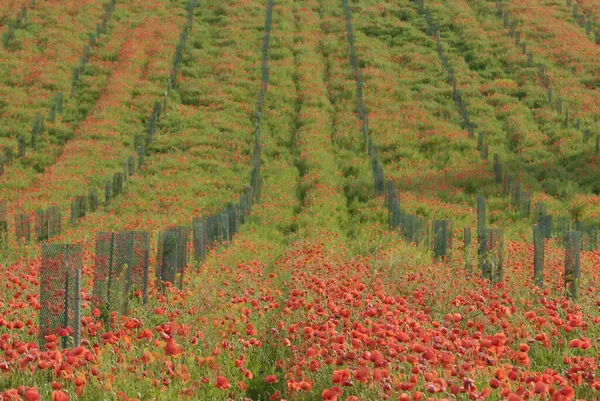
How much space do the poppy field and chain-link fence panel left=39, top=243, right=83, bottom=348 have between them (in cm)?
2

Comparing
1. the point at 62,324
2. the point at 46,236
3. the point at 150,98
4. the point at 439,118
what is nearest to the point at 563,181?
the point at 439,118

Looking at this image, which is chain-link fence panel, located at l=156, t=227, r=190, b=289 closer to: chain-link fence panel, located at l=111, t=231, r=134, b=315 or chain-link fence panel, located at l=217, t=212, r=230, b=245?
chain-link fence panel, located at l=111, t=231, r=134, b=315

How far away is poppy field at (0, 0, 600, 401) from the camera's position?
4.52m

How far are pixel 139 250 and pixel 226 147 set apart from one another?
1992cm

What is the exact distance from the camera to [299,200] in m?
20.8

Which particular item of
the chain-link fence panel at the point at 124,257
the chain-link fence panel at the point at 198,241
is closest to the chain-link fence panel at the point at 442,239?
the chain-link fence panel at the point at 198,241

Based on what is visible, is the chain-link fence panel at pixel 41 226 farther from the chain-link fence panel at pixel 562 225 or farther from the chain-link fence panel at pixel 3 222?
the chain-link fence panel at pixel 562 225

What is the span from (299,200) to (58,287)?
15.2 m

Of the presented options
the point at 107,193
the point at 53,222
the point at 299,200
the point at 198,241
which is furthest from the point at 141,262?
the point at 107,193

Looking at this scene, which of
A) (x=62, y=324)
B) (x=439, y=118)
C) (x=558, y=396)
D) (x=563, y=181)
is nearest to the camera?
(x=558, y=396)

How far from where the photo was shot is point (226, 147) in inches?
1067

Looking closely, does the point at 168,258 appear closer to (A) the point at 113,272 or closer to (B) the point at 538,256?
(A) the point at 113,272

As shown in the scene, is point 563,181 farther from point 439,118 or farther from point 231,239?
point 231,239

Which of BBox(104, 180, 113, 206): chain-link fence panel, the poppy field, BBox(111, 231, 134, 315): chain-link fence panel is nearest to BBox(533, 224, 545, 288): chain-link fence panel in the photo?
the poppy field
